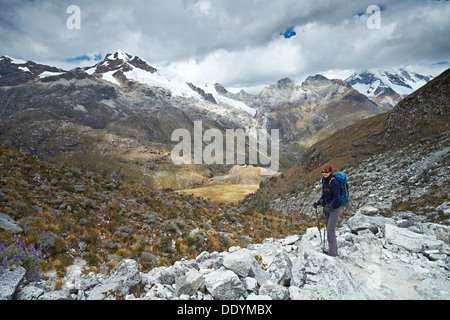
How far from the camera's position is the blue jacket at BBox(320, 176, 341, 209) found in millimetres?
8305

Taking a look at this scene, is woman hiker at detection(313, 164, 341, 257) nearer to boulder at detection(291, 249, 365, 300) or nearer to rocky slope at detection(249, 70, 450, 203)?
boulder at detection(291, 249, 365, 300)

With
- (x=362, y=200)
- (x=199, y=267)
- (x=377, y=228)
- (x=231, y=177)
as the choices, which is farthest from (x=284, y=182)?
(x=231, y=177)

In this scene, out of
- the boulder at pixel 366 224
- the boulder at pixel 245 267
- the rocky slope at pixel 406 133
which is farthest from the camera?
the rocky slope at pixel 406 133

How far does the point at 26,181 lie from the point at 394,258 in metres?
20.1

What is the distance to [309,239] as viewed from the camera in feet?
36.3

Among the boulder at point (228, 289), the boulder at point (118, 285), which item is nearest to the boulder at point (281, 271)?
the boulder at point (228, 289)

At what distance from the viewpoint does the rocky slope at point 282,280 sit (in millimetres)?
5855

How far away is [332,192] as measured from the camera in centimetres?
861

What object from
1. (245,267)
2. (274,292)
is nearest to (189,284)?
(245,267)

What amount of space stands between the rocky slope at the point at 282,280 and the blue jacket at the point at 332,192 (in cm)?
211

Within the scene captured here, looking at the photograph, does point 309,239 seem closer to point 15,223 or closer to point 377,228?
point 377,228

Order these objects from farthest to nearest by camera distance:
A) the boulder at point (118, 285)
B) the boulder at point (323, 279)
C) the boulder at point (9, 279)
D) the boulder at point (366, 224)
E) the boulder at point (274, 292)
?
the boulder at point (366, 224) → the boulder at point (118, 285) → the boulder at point (323, 279) → the boulder at point (274, 292) → the boulder at point (9, 279)

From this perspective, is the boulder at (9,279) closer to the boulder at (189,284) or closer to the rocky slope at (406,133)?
the boulder at (189,284)

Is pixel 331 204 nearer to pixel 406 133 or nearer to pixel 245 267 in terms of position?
pixel 245 267
